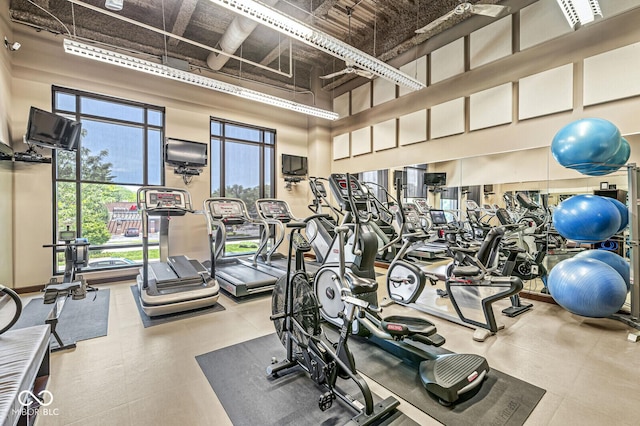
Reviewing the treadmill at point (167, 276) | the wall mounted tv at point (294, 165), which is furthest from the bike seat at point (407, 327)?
the wall mounted tv at point (294, 165)

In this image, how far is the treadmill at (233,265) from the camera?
15.4ft

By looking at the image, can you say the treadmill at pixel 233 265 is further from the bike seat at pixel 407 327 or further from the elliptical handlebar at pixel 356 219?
the bike seat at pixel 407 327

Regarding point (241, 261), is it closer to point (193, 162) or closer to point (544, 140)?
point (193, 162)

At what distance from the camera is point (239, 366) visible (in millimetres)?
2602

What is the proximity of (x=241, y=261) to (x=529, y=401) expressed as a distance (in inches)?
213

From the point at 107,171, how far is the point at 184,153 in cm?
151

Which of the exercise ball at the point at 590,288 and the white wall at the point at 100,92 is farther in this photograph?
the white wall at the point at 100,92

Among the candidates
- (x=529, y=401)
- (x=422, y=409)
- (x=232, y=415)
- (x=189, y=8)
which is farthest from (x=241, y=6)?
(x=529, y=401)

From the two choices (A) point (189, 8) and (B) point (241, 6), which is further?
(A) point (189, 8)

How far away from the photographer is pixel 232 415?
1.99m

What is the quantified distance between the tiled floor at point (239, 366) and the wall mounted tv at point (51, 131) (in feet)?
10.2

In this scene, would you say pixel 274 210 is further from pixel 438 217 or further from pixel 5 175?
pixel 5 175

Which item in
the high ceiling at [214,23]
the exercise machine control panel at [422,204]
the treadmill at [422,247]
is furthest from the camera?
the exercise machine control panel at [422,204]

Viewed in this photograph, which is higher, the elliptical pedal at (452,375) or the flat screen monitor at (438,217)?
the flat screen monitor at (438,217)
